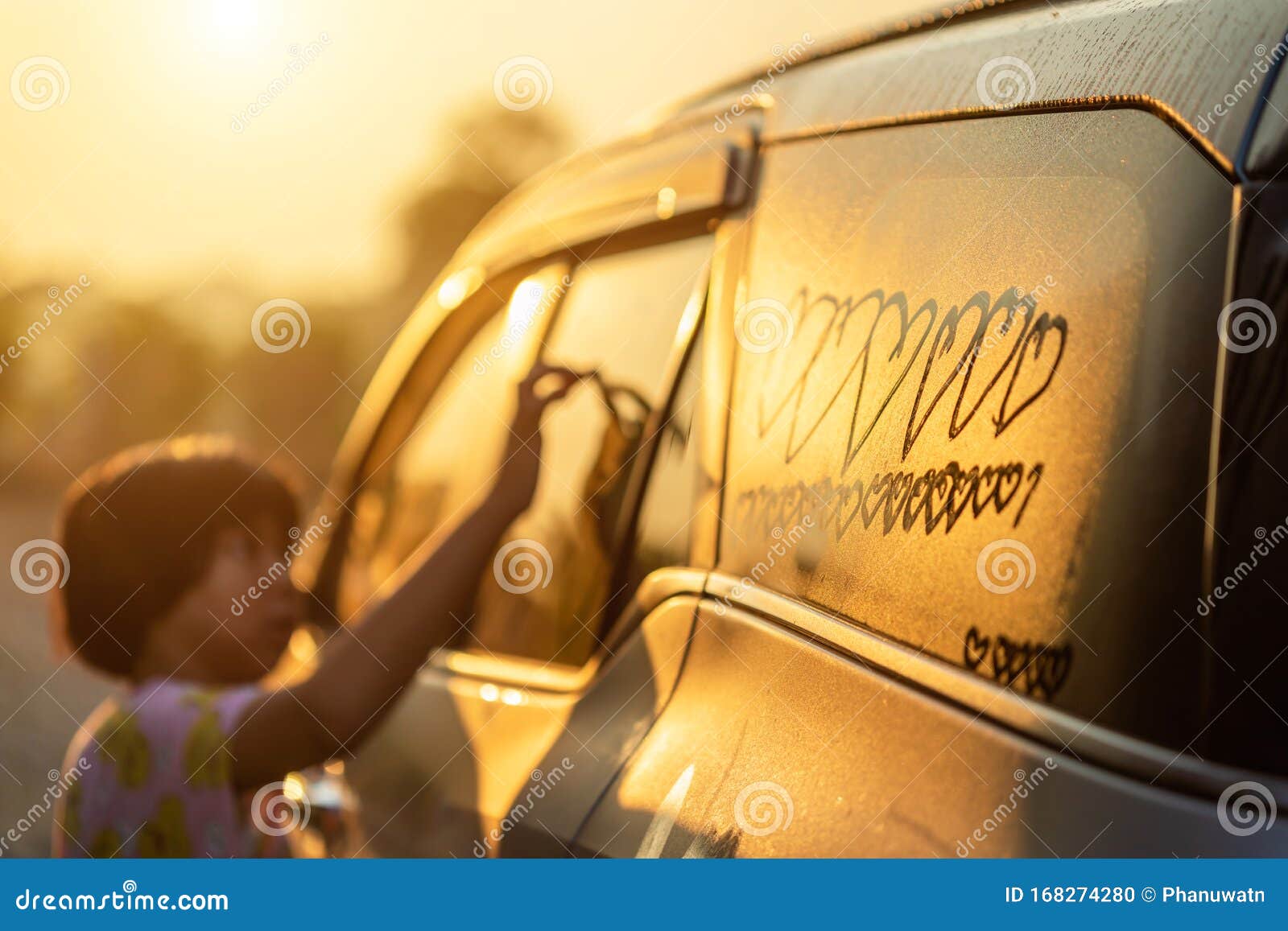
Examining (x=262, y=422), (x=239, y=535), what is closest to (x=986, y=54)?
(x=239, y=535)

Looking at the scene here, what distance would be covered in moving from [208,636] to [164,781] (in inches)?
12.3

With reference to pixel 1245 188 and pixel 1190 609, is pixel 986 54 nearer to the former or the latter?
pixel 1245 188

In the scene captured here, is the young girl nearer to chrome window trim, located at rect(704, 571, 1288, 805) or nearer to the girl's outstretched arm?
the girl's outstretched arm

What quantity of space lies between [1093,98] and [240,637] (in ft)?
6.19

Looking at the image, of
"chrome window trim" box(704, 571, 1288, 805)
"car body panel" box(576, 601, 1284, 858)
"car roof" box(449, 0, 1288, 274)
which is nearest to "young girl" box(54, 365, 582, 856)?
"car roof" box(449, 0, 1288, 274)

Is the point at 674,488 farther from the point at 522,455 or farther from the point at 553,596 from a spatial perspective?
the point at 553,596

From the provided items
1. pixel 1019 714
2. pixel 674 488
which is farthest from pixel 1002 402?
pixel 674 488

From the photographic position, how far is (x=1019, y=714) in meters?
1.17

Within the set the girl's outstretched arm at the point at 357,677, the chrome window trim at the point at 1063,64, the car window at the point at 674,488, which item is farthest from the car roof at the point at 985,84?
the girl's outstretched arm at the point at 357,677

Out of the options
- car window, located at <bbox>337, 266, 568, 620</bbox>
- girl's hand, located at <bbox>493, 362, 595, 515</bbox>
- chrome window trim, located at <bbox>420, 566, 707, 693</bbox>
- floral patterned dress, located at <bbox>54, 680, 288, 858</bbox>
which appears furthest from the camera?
car window, located at <bbox>337, 266, 568, 620</bbox>

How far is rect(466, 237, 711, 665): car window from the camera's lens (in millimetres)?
2172

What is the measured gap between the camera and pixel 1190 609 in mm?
1092

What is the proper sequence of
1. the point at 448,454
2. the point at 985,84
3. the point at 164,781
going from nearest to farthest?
the point at 985,84 < the point at 164,781 < the point at 448,454

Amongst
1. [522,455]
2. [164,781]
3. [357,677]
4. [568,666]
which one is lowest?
[164,781]
